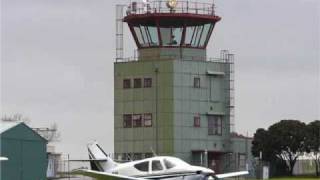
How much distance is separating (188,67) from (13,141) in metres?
31.1

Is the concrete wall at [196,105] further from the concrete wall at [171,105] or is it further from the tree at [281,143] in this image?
the tree at [281,143]

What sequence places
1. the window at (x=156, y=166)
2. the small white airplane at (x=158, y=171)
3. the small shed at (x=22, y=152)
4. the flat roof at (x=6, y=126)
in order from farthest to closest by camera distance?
the flat roof at (x=6, y=126), the small shed at (x=22, y=152), the window at (x=156, y=166), the small white airplane at (x=158, y=171)

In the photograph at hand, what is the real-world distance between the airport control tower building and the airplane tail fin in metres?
30.2

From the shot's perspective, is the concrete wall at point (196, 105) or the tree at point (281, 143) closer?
the concrete wall at point (196, 105)

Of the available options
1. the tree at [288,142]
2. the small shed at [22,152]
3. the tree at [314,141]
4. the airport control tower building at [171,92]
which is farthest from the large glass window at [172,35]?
Result: the small shed at [22,152]

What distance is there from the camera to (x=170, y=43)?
4035 inches

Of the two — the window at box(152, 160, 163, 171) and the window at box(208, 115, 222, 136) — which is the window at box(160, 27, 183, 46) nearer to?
the window at box(208, 115, 222, 136)

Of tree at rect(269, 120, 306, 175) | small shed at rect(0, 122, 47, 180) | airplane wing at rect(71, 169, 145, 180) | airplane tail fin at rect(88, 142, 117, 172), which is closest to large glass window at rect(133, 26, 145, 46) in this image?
tree at rect(269, 120, 306, 175)

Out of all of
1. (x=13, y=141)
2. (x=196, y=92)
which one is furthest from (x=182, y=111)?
(x=13, y=141)

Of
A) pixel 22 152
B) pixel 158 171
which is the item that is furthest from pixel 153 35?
pixel 158 171

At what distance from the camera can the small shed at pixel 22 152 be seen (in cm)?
7312

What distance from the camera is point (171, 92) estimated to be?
101938mm

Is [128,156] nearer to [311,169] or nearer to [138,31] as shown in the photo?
[138,31]

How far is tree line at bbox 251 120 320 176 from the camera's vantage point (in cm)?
10944
